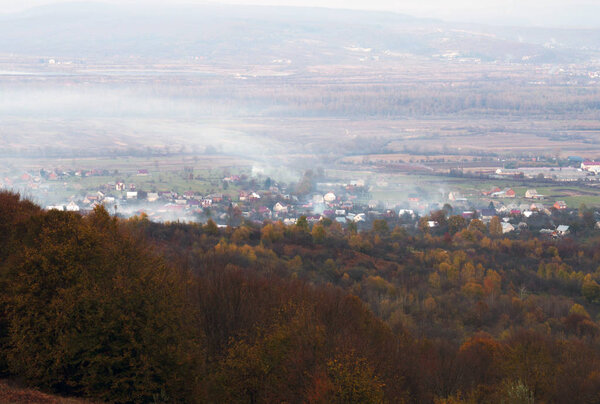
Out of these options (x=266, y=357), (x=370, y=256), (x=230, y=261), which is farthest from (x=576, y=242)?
(x=266, y=357)

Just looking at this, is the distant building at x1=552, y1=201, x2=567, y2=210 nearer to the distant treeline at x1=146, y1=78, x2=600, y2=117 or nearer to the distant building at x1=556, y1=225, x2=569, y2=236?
the distant building at x1=556, y1=225, x2=569, y2=236

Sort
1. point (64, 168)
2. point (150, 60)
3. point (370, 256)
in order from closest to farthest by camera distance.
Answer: point (370, 256) → point (64, 168) → point (150, 60)

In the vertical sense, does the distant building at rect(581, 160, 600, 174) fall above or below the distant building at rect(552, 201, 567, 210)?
below

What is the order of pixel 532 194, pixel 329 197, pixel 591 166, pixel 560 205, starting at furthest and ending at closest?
1. pixel 591 166
2. pixel 329 197
3. pixel 532 194
4. pixel 560 205

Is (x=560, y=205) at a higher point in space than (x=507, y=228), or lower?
lower

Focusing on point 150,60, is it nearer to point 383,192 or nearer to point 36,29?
point 36,29

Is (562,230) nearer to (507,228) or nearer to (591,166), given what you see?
(507,228)

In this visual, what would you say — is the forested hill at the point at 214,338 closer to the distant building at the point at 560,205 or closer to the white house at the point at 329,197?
the distant building at the point at 560,205

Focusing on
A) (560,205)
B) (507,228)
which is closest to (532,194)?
(560,205)

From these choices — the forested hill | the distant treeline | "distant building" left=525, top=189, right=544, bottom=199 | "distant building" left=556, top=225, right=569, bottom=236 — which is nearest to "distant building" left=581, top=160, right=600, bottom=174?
"distant building" left=525, top=189, right=544, bottom=199
